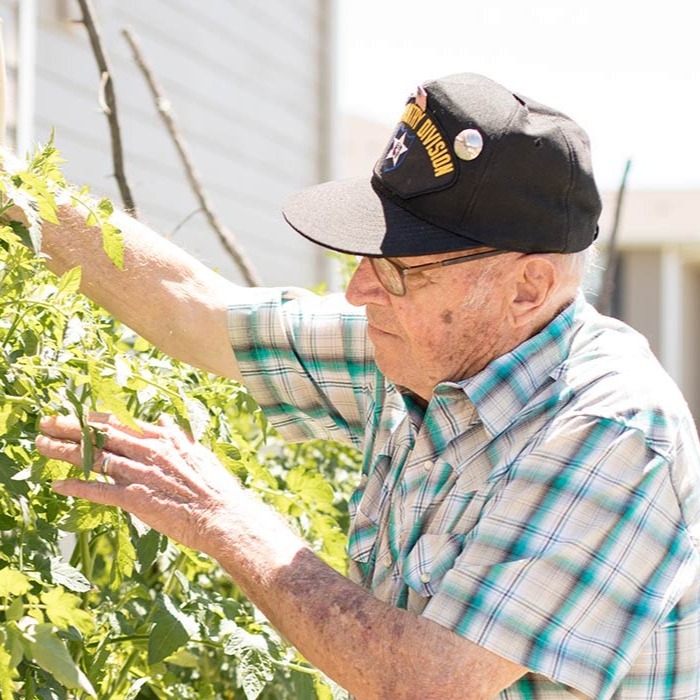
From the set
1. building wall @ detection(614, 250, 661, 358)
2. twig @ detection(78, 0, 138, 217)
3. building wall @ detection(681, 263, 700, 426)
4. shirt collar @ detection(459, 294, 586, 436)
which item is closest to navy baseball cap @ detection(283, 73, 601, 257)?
shirt collar @ detection(459, 294, 586, 436)

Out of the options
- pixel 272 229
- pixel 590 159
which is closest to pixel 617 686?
pixel 590 159

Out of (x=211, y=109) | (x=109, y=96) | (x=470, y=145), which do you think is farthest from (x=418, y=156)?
(x=211, y=109)

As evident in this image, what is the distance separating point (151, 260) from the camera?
2.46 metres

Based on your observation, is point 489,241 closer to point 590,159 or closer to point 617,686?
point 590,159

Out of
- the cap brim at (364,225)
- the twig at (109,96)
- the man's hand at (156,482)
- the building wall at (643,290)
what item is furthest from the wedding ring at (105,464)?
the building wall at (643,290)

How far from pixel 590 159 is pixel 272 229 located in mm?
5658

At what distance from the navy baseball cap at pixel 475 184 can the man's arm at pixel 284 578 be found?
447 millimetres

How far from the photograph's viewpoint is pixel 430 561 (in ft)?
6.72

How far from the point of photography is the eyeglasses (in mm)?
2133

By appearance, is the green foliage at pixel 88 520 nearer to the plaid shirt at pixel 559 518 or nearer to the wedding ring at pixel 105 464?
the wedding ring at pixel 105 464

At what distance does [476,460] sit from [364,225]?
0.43m

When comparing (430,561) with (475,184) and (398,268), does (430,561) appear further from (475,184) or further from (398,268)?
(475,184)

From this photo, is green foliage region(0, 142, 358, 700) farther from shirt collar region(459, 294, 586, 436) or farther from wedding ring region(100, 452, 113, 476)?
shirt collar region(459, 294, 586, 436)

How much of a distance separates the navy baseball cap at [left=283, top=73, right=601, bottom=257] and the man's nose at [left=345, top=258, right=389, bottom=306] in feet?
0.29
